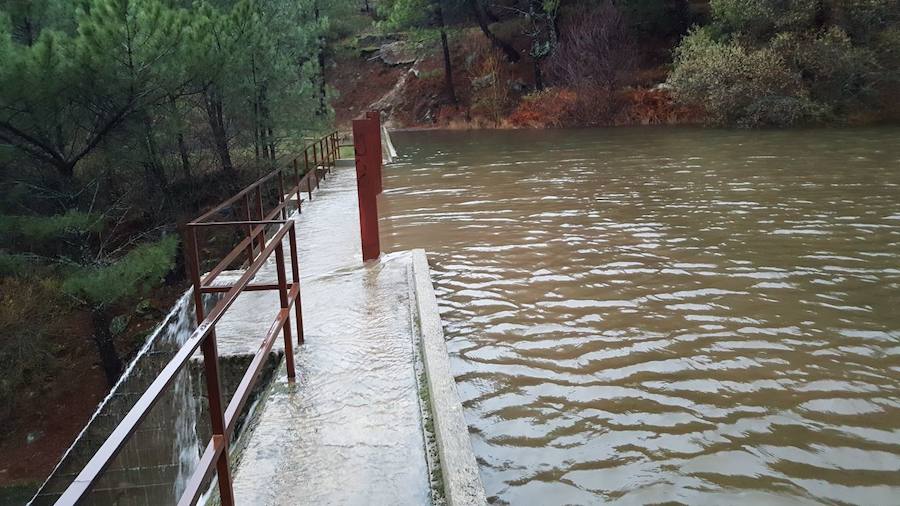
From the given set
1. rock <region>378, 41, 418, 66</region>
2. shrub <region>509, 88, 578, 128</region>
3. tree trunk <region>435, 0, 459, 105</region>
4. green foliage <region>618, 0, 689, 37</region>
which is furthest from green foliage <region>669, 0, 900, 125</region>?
rock <region>378, 41, 418, 66</region>

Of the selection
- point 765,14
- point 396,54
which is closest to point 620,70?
point 765,14

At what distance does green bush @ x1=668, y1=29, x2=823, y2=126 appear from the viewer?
22.2 m

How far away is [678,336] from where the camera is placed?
18.4 ft

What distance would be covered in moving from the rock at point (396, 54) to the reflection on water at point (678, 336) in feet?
109

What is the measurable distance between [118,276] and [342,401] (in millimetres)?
7764

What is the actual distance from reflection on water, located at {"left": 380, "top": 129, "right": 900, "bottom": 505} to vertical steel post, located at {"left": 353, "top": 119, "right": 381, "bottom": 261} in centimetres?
84

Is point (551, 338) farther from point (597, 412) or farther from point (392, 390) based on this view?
point (392, 390)

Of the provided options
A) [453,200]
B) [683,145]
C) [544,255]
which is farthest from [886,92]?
[544,255]

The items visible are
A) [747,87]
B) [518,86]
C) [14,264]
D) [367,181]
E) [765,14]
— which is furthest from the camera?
[518,86]

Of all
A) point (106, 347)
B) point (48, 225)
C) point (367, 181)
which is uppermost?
point (367, 181)

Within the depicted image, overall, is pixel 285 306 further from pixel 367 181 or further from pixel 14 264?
pixel 14 264

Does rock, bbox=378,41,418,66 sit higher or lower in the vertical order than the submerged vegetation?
higher

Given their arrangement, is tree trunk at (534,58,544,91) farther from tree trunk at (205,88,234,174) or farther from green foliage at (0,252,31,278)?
green foliage at (0,252,31,278)

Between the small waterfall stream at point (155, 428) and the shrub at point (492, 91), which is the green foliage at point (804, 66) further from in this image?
the small waterfall stream at point (155, 428)
